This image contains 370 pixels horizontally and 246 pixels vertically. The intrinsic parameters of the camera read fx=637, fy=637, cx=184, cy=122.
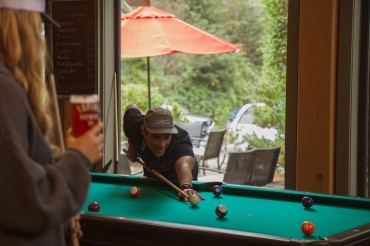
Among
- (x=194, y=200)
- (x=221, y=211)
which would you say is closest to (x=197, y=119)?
(x=194, y=200)

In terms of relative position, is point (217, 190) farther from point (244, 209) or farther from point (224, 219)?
point (224, 219)

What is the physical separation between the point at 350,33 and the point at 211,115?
5.32 metres

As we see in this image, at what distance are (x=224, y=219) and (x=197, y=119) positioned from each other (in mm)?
6757

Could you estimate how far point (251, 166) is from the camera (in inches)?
200

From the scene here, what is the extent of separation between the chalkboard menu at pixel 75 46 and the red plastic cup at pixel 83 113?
13.0 ft

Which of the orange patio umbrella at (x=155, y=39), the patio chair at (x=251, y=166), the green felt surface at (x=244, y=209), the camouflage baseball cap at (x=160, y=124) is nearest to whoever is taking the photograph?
the green felt surface at (x=244, y=209)

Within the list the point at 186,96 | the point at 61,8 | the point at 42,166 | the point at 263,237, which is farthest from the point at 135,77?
the point at 42,166

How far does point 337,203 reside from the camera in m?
3.20

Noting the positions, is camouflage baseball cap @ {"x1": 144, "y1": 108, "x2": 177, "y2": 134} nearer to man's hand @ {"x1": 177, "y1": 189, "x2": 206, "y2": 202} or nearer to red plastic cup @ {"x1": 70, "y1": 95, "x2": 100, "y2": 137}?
man's hand @ {"x1": 177, "y1": 189, "x2": 206, "y2": 202}

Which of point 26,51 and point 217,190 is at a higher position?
point 26,51

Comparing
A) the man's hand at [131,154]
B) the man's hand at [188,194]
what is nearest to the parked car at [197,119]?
the man's hand at [131,154]

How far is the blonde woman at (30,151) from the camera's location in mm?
1390

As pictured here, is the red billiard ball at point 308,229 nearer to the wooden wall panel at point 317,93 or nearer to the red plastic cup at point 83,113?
the red plastic cup at point 83,113

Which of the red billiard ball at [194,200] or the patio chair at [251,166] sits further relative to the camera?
the patio chair at [251,166]
